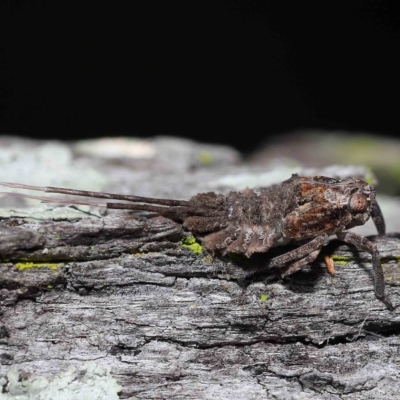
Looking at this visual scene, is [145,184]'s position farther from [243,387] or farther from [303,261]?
[243,387]

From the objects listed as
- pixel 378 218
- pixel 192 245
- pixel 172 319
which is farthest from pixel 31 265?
pixel 378 218

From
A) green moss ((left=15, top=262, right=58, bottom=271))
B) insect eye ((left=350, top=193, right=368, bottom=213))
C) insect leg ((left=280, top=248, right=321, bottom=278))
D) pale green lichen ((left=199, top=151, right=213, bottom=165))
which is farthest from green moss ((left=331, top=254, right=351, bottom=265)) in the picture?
pale green lichen ((left=199, top=151, right=213, bottom=165))

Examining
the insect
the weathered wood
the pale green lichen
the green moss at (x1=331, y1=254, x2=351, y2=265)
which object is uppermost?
the pale green lichen

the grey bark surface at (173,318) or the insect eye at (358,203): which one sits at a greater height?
the insect eye at (358,203)

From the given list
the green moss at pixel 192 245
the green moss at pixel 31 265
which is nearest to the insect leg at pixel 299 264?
the green moss at pixel 192 245

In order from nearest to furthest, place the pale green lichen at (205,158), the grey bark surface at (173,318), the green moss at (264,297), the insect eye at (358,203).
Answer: the grey bark surface at (173,318) → the green moss at (264,297) → the insect eye at (358,203) → the pale green lichen at (205,158)

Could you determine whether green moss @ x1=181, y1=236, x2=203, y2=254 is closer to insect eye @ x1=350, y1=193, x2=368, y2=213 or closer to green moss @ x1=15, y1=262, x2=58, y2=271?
green moss @ x1=15, y1=262, x2=58, y2=271

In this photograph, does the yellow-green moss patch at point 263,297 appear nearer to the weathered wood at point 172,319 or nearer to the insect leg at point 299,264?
the weathered wood at point 172,319

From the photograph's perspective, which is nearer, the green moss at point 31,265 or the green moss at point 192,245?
the green moss at point 31,265
